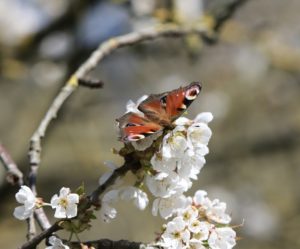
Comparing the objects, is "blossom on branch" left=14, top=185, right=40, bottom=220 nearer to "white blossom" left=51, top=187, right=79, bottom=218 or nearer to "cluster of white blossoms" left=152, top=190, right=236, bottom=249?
"white blossom" left=51, top=187, right=79, bottom=218

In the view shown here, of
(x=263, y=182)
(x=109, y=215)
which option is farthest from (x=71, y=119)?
(x=109, y=215)

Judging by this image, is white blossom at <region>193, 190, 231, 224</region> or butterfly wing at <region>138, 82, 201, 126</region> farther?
white blossom at <region>193, 190, 231, 224</region>

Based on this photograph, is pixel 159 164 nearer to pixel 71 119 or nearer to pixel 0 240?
pixel 71 119

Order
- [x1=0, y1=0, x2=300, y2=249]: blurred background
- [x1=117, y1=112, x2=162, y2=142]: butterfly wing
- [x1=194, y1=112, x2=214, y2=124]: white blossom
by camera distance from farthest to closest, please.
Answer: [x1=0, y1=0, x2=300, y2=249]: blurred background → [x1=194, y1=112, x2=214, y2=124]: white blossom → [x1=117, y1=112, x2=162, y2=142]: butterfly wing

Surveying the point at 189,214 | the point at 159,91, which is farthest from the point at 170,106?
the point at 159,91

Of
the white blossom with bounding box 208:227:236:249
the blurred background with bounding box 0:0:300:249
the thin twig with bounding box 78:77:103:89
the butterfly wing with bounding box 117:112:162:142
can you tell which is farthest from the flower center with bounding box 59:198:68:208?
the blurred background with bounding box 0:0:300:249
